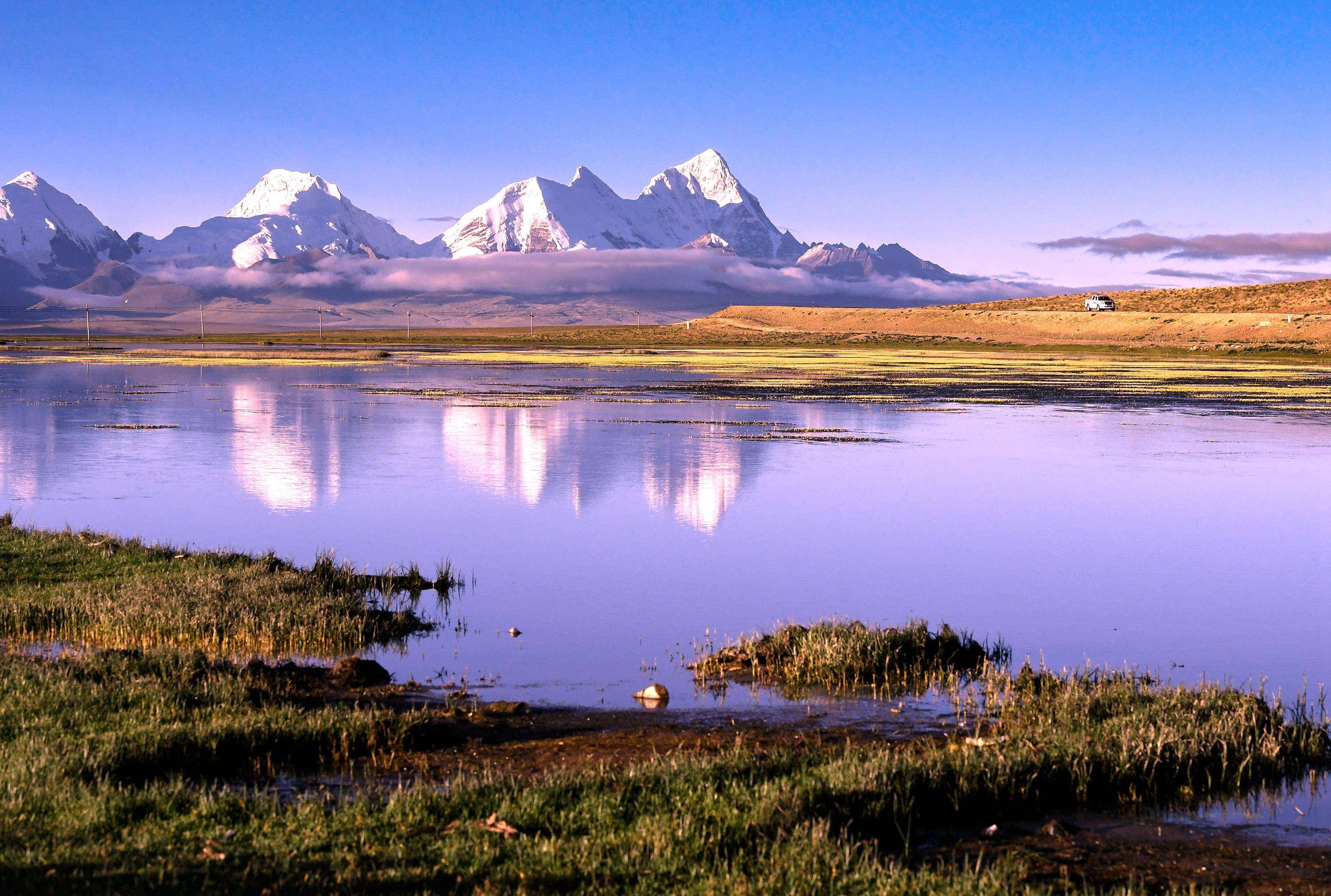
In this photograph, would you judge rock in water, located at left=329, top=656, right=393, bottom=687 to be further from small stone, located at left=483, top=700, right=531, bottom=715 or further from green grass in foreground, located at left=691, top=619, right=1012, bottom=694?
green grass in foreground, located at left=691, top=619, right=1012, bottom=694

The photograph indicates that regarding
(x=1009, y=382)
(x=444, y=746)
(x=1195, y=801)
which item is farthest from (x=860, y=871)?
(x=1009, y=382)

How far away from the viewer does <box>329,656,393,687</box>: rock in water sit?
40.2ft

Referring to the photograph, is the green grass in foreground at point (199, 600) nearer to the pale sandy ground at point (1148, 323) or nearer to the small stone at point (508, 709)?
the small stone at point (508, 709)

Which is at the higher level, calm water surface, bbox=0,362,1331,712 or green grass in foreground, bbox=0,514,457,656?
green grass in foreground, bbox=0,514,457,656

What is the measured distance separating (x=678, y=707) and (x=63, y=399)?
163ft

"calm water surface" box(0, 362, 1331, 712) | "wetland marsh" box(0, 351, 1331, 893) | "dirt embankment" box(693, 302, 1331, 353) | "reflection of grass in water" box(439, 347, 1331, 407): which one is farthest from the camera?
"dirt embankment" box(693, 302, 1331, 353)

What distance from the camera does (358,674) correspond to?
12391 millimetres

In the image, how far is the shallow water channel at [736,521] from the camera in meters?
14.3

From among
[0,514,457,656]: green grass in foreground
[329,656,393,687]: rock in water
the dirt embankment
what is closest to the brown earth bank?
the dirt embankment

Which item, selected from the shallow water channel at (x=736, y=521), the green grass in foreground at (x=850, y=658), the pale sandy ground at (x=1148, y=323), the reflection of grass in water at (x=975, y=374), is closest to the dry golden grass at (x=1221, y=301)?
the pale sandy ground at (x=1148, y=323)

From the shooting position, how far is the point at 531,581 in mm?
17469

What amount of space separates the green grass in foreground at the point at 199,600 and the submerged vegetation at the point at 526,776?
0.07m

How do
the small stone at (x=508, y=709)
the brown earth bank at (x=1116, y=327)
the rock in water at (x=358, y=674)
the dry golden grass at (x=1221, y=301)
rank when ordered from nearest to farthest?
the small stone at (x=508, y=709) → the rock in water at (x=358, y=674) → the brown earth bank at (x=1116, y=327) → the dry golden grass at (x=1221, y=301)

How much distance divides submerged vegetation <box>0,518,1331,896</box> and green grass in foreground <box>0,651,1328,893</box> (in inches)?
0.8
